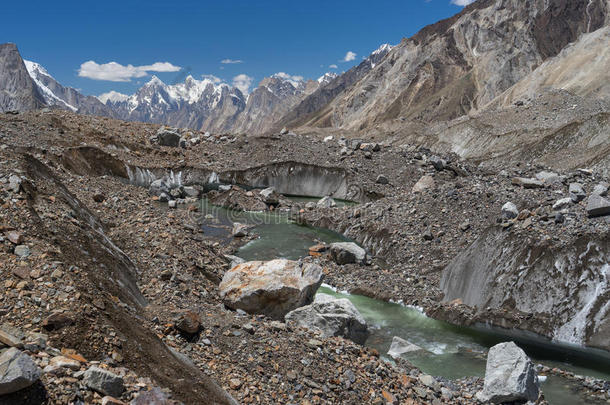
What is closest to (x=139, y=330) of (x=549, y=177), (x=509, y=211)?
(x=509, y=211)

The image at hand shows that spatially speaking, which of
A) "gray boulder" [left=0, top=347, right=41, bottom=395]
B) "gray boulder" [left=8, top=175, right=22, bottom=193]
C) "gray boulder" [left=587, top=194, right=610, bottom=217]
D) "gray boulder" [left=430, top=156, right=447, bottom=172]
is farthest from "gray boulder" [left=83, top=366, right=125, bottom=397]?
"gray boulder" [left=430, top=156, right=447, bottom=172]

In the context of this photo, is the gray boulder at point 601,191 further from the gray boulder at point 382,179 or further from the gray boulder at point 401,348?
the gray boulder at point 382,179

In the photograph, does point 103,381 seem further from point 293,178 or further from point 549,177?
point 293,178

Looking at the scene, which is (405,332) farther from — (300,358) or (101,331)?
(101,331)

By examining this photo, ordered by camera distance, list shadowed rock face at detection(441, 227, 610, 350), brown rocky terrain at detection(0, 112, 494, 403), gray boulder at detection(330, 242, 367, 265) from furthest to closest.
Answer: gray boulder at detection(330, 242, 367, 265) < shadowed rock face at detection(441, 227, 610, 350) < brown rocky terrain at detection(0, 112, 494, 403)

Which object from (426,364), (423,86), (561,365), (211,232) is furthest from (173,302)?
(423,86)

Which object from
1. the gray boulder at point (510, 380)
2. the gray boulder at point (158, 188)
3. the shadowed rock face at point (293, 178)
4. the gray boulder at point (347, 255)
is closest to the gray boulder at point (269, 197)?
the shadowed rock face at point (293, 178)

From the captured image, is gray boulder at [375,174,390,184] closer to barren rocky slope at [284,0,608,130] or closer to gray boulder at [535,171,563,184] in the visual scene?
gray boulder at [535,171,563,184]
